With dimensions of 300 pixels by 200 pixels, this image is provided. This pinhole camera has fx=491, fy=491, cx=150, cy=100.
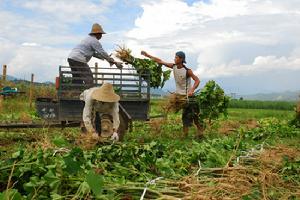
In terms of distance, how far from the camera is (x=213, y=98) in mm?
10320

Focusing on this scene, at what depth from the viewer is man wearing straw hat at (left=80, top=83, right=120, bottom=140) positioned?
7.97 meters

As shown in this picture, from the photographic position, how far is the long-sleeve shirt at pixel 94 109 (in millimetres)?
7953

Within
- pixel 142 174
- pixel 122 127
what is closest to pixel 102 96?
pixel 122 127

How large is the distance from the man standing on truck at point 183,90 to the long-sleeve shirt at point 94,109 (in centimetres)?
200

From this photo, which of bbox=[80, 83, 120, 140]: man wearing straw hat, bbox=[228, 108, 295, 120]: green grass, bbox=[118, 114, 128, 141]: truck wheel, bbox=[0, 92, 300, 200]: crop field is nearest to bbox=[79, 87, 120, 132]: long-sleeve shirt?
bbox=[80, 83, 120, 140]: man wearing straw hat

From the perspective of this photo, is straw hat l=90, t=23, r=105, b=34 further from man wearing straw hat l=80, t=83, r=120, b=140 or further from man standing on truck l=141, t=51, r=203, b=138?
man wearing straw hat l=80, t=83, r=120, b=140

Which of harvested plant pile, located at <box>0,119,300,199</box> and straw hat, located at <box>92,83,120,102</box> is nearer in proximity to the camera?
harvested plant pile, located at <box>0,119,300,199</box>

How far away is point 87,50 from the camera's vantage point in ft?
33.6

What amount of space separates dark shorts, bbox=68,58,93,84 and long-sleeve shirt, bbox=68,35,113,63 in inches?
4.1

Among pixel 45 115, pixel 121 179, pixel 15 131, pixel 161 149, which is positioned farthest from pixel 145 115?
pixel 121 179

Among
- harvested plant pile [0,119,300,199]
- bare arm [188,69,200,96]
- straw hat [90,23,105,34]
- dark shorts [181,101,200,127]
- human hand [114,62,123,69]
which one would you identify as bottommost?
harvested plant pile [0,119,300,199]

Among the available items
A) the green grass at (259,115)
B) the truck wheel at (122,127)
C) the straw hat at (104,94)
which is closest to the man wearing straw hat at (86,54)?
the truck wheel at (122,127)

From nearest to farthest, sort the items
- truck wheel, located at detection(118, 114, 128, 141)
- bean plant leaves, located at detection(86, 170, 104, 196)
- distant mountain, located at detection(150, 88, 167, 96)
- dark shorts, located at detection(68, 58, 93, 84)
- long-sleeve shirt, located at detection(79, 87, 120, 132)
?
bean plant leaves, located at detection(86, 170, 104, 196) → long-sleeve shirt, located at detection(79, 87, 120, 132) → truck wheel, located at detection(118, 114, 128, 141) → dark shorts, located at detection(68, 58, 93, 84) → distant mountain, located at detection(150, 88, 167, 96)

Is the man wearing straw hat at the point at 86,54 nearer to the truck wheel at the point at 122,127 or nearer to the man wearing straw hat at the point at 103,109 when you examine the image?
the truck wheel at the point at 122,127
